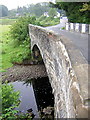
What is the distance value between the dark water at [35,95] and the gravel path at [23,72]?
913 mm

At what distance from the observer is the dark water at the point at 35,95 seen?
10.3 meters

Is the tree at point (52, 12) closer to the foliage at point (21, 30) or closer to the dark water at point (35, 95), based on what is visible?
the foliage at point (21, 30)

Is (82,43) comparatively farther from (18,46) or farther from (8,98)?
(18,46)

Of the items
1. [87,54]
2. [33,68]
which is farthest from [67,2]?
[87,54]

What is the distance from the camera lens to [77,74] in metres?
3.42

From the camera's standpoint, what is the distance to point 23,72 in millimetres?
16734

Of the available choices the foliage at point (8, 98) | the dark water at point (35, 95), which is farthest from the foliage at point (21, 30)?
the foliage at point (8, 98)

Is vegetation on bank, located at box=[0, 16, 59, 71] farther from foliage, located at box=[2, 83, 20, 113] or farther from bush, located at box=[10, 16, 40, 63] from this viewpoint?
foliage, located at box=[2, 83, 20, 113]

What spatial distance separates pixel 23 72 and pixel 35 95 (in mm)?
5280

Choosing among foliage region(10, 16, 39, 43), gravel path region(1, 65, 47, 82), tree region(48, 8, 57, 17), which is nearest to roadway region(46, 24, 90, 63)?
gravel path region(1, 65, 47, 82)

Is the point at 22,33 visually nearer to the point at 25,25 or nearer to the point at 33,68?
the point at 25,25

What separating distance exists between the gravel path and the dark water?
91 cm

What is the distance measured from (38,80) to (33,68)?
3.08 meters

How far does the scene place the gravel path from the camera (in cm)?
1569
